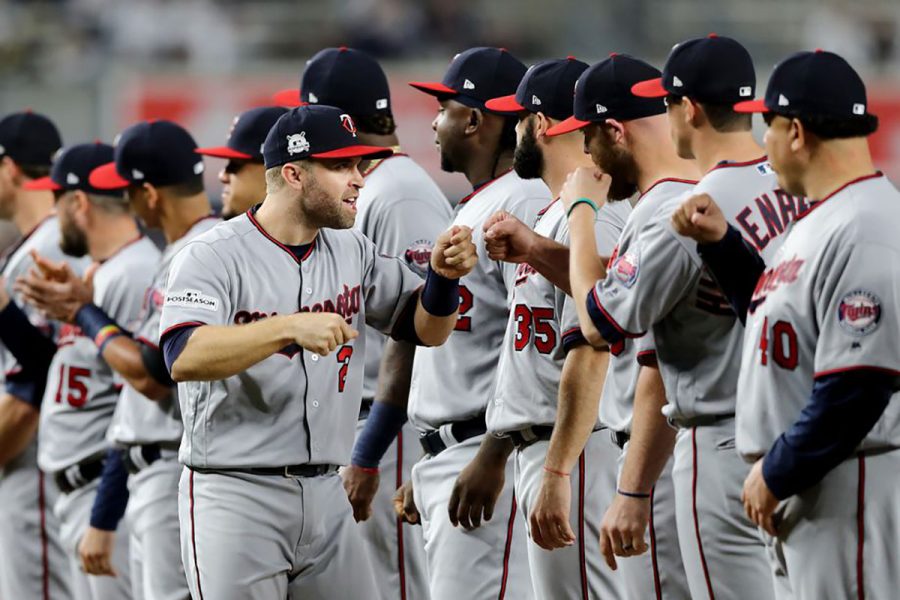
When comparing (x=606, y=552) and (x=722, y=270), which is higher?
(x=722, y=270)

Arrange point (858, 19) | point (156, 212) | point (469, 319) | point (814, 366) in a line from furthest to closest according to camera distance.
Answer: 1. point (858, 19)
2. point (156, 212)
3. point (469, 319)
4. point (814, 366)

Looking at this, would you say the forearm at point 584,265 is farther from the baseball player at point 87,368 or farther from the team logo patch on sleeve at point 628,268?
the baseball player at point 87,368

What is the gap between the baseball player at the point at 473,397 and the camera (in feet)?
15.3

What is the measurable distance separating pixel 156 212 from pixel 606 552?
2631 millimetres

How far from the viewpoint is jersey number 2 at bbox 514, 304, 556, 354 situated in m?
4.51

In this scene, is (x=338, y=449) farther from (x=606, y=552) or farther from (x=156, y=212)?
(x=156, y=212)

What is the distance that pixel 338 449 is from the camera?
4262 millimetres

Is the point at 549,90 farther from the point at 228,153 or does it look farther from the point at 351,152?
the point at 228,153

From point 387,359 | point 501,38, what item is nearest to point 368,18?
point 501,38

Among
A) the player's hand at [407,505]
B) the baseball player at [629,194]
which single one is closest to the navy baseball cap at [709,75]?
the baseball player at [629,194]

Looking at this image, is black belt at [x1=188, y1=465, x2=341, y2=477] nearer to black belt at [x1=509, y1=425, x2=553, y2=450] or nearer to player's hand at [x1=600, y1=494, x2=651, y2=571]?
black belt at [x1=509, y1=425, x2=553, y2=450]

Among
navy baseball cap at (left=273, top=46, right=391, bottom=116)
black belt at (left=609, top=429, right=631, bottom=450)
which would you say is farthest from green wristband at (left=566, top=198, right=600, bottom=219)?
navy baseball cap at (left=273, top=46, right=391, bottom=116)

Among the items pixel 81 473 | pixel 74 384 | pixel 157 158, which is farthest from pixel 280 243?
pixel 81 473

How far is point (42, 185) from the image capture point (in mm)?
6793
